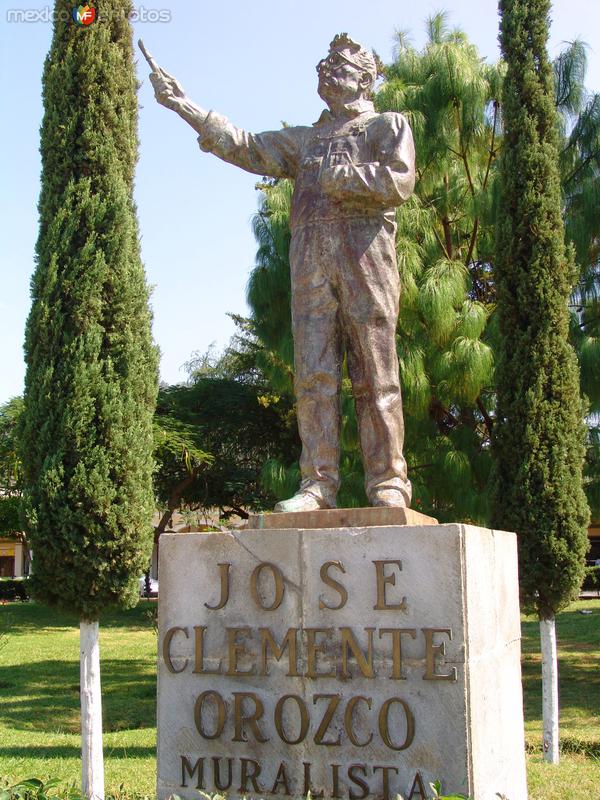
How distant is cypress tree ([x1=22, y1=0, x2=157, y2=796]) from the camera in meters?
7.96

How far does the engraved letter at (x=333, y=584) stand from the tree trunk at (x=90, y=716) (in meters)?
4.22

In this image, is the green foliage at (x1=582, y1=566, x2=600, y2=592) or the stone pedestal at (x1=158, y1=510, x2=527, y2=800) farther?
the green foliage at (x1=582, y1=566, x2=600, y2=592)

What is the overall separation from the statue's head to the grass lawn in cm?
410

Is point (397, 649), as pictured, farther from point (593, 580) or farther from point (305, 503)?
point (593, 580)

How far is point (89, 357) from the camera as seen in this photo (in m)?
8.20

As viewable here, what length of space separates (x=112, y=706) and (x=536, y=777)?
7147 mm

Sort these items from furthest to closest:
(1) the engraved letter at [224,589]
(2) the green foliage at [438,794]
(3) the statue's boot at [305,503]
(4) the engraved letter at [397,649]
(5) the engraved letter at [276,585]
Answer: (3) the statue's boot at [305,503]
(1) the engraved letter at [224,589]
(5) the engraved letter at [276,585]
(4) the engraved letter at [397,649]
(2) the green foliage at [438,794]

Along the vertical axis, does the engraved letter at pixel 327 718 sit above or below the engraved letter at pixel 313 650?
below

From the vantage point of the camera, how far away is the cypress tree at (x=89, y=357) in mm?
7957

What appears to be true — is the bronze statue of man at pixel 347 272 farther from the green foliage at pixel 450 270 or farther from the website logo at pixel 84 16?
the green foliage at pixel 450 270

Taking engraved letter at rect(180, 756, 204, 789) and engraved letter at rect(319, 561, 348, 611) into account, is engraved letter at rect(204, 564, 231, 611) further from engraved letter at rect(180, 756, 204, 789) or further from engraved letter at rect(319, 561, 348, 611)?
engraved letter at rect(180, 756, 204, 789)

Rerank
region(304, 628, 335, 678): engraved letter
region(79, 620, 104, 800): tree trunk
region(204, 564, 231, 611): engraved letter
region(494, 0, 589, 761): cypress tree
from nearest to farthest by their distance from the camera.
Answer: region(304, 628, 335, 678): engraved letter < region(204, 564, 231, 611): engraved letter < region(79, 620, 104, 800): tree trunk < region(494, 0, 589, 761): cypress tree

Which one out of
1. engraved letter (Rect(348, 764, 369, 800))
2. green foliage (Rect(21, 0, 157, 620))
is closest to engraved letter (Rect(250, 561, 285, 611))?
engraved letter (Rect(348, 764, 369, 800))

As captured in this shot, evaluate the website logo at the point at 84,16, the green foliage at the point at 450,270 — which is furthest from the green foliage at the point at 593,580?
the website logo at the point at 84,16
